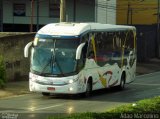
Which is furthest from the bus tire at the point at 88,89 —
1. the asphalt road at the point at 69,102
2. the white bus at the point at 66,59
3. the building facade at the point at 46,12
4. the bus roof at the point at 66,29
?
the building facade at the point at 46,12

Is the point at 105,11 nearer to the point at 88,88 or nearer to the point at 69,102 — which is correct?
the point at 88,88

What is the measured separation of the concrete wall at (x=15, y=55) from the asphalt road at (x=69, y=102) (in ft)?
16.4

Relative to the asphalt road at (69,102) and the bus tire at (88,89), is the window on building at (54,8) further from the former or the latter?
the bus tire at (88,89)

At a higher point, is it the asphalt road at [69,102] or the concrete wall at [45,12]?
the concrete wall at [45,12]

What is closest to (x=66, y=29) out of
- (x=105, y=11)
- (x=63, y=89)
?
(x=63, y=89)

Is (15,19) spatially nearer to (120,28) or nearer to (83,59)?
(120,28)

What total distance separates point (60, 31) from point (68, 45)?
78cm

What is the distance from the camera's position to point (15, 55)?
30.3 m

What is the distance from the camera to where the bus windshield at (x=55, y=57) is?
73.6 feet

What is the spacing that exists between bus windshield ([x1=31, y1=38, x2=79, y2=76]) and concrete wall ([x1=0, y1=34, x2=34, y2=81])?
6533 millimetres

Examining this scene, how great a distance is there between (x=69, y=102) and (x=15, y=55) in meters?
9.36

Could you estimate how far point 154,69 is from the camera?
47.0 meters

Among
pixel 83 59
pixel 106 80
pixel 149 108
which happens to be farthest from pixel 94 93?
pixel 149 108

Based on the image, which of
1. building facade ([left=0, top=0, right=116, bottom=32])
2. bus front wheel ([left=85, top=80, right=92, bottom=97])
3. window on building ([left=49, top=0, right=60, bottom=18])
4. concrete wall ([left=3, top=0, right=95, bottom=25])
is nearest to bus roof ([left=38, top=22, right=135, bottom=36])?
bus front wheel ([left=85, top=80, right=92, bottom=97])
